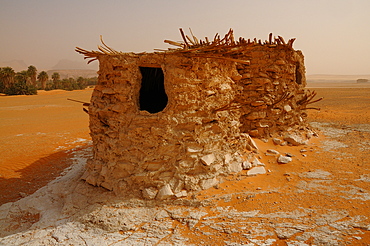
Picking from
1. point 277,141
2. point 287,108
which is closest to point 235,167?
point 277,141

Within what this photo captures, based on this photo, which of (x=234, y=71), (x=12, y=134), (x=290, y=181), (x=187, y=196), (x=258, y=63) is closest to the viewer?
(x=187, y=196)

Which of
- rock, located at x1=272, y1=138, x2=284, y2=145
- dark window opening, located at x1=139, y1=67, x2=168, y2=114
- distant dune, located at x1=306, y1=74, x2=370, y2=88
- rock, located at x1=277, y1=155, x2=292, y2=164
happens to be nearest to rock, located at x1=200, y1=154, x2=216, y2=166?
rock, located at x1=277, y1=155, x2=292, y2=164

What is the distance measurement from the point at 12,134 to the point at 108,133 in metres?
10.6

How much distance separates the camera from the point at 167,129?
15.5ft

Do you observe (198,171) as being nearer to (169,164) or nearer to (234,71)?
(169,164)

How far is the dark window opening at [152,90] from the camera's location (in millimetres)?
6617

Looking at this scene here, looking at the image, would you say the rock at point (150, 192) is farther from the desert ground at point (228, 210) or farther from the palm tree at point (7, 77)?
the palm tree at point (7, 77)

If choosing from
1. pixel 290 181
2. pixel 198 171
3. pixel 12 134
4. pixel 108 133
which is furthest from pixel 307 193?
pixel 12 134

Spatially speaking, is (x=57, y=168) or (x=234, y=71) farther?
(x=57, y=168)

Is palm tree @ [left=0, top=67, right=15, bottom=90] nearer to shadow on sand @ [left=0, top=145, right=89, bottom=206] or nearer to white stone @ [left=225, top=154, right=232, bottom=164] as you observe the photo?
shadow on sand @ [left=0, top=145, right=89, bottom=206]

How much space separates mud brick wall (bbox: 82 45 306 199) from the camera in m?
4.76

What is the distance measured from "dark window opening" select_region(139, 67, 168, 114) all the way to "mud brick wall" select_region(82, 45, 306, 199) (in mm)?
1500

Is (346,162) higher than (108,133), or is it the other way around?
(108,133)

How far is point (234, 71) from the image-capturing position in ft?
19.1
